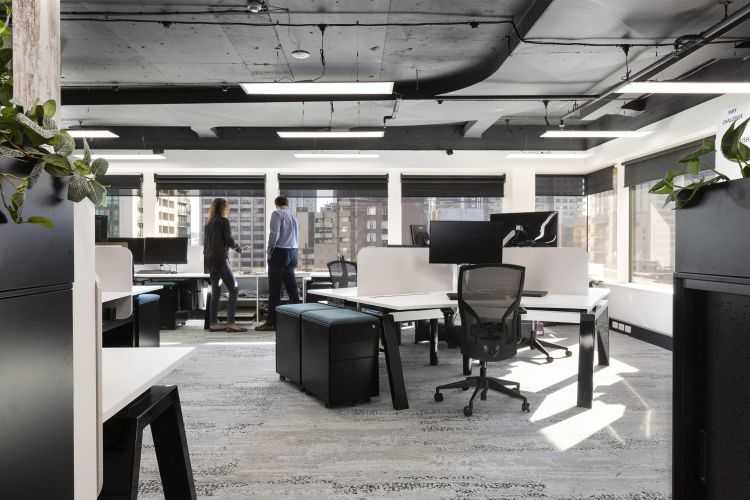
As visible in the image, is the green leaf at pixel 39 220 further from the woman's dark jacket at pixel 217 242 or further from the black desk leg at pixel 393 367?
the woman's dark jacket at pixel 217 242

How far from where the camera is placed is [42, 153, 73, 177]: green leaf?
33.3 inches

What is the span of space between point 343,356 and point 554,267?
2.10 metres

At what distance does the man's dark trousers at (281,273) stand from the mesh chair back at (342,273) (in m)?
0.84

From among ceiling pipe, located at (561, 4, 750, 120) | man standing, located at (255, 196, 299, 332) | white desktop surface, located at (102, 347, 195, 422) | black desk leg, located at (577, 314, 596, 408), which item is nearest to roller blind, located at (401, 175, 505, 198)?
man standing, located at (255, 196, 299, 332)

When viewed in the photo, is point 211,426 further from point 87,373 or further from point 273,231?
point 273,231

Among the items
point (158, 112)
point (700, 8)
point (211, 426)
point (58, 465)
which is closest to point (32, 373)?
point (58, 465)

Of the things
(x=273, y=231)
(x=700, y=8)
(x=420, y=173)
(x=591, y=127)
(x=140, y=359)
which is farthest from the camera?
(x=420, y=173)

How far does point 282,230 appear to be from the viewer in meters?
6.33

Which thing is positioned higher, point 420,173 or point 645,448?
point 420,173

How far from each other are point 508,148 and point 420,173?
1.39 m

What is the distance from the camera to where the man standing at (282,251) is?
249 inches

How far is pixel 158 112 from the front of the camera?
6512 millimetres

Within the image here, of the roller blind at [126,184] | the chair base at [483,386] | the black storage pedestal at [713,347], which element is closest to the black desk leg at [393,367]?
the chair base at [483,386]

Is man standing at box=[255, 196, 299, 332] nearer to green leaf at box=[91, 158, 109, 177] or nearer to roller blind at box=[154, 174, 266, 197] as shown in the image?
roller blind at box=[154, 174, 266, 197]
